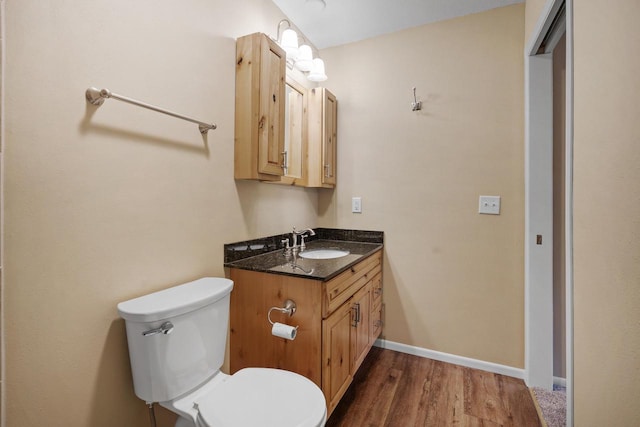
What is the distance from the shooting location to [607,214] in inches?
33.4

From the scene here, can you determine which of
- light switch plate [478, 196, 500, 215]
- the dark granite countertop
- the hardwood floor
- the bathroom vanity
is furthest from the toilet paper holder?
light switch plate [478, 196, 500, 215]

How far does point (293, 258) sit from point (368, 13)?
1.73 meters

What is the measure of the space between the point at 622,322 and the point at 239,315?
143 cm

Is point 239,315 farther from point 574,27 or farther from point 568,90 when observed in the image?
point 574,27

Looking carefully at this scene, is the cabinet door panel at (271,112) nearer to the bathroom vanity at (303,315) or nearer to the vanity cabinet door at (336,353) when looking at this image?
the bathroom vanity at (303,315)

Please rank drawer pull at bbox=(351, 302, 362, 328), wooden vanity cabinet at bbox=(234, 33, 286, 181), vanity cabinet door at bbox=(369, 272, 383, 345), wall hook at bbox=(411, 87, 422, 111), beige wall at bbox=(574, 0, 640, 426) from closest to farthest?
1. beige wall at bbox=(574, 0, 640, 426)
2. wooden vanity cabinet at bbox=(234, 33, 286, 181)
3. drawer pull at bbox=(351, 302, 362, 328)
4. vanity cabinet door at bbox=(369, 272, 383, 345)
5. wall hook at bbox=(411, 87, 422, 111)

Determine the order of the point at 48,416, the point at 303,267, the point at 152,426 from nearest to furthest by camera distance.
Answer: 1. the point at 48,416
2. the point at 152,426
3. the point at 303,267

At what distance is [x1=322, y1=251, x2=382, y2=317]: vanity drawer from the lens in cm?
135

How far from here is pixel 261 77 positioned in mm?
1534

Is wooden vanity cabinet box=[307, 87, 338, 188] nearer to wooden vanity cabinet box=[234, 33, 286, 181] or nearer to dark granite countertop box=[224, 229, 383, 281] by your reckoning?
dark granite countertop box=[224, 229, 383, 281]

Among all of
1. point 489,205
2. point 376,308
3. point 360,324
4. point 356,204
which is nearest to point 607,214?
point 489,205

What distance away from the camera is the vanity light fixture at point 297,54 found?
1.81 m

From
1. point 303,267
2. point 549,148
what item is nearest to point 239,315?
point 303,267

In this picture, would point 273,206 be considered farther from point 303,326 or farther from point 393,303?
point 393,303
